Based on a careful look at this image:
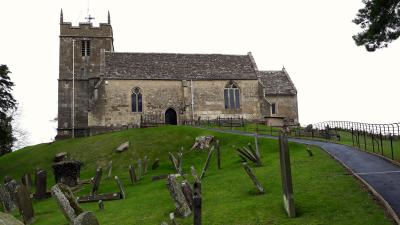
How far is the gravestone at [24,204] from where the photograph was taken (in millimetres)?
16375

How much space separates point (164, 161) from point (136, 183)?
8229mm

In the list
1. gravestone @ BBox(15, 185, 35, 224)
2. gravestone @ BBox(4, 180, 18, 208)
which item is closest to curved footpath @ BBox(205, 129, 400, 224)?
gravestone @ BBox(15, 185, 35, 224)

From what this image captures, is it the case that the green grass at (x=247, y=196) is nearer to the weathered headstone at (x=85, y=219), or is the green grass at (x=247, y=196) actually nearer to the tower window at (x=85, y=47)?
the weathered headstone at (x=85, y=219)

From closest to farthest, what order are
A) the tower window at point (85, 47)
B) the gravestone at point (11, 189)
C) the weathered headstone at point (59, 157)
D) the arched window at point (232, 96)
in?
the gravestone at point (11, 189)
the weathered headstone at point (59, 157)
the arched window at point (232, 96)
the tower window at point (85, 47)

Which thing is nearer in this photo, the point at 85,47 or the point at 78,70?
the point at 78,70

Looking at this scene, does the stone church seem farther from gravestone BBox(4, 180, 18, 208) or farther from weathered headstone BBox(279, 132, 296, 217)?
weathered headstone BBox(279, 132, 296, 217)

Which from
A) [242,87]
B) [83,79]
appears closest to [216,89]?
[242,87]

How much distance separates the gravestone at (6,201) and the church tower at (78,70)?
28.7 m

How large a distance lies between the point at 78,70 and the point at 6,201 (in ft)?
113

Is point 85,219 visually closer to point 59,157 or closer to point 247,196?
point 247,196

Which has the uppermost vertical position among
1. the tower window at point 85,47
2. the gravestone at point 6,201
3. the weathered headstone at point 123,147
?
the tower window at point 85,47

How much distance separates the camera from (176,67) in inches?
2077

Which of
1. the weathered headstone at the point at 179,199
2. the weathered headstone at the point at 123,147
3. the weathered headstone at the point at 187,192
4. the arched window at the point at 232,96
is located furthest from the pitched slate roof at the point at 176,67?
the weathered headstone at the point at 187,192

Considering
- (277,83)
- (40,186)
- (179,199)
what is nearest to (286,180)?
(179,199)
